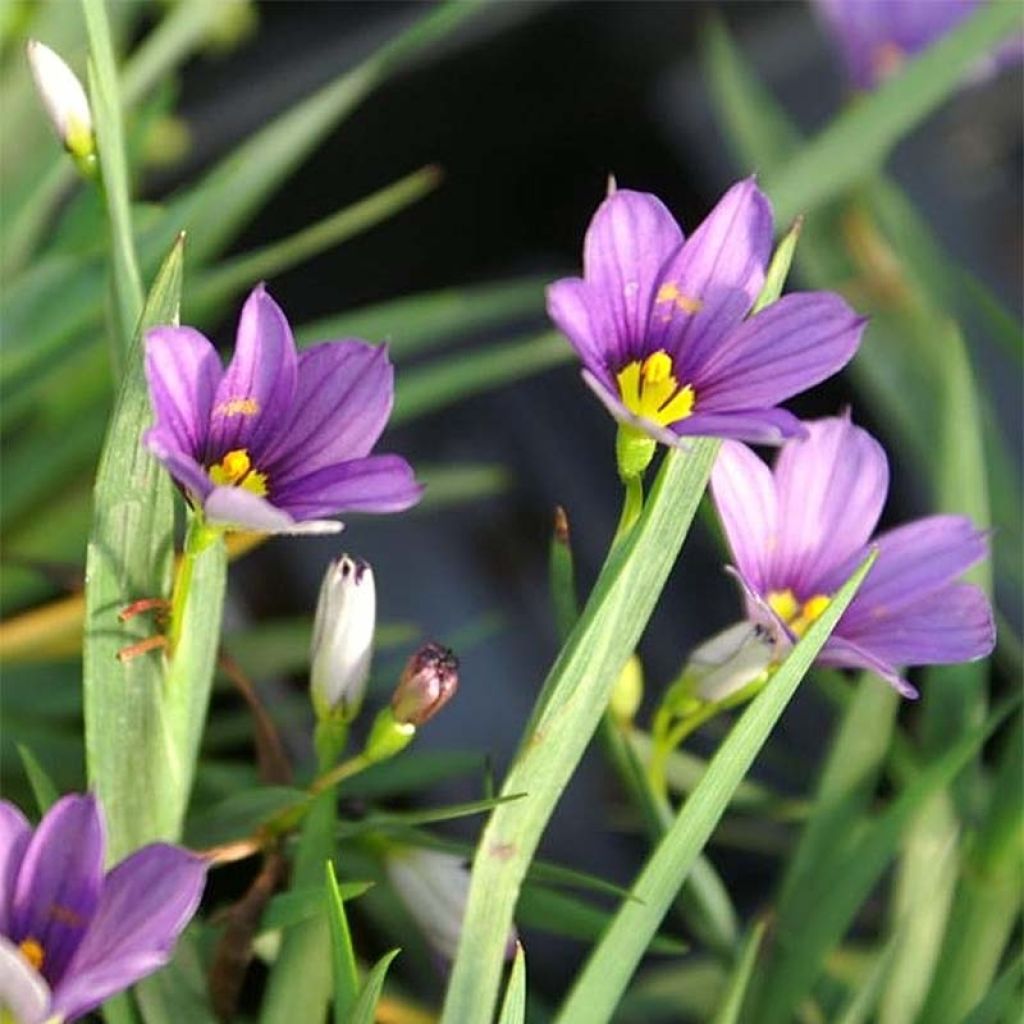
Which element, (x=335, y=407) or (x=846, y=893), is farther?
(x=846, y=893)

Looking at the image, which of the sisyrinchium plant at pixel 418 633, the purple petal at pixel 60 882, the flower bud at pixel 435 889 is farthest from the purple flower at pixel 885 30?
the purple petal at pixel 60 882

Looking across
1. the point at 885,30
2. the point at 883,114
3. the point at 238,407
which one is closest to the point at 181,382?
the point at 238,407

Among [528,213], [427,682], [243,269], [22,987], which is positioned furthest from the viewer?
[528,213]

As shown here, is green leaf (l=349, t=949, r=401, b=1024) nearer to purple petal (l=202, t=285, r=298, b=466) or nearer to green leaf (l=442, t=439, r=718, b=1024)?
green leaf (l=442, t=439, r=718, b=1024)

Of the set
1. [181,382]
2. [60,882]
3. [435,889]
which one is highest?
[181,382]

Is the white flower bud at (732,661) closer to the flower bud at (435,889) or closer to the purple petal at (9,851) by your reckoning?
the flower bud at (435,889)

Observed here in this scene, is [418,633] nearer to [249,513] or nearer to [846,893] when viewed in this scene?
[846,893]
